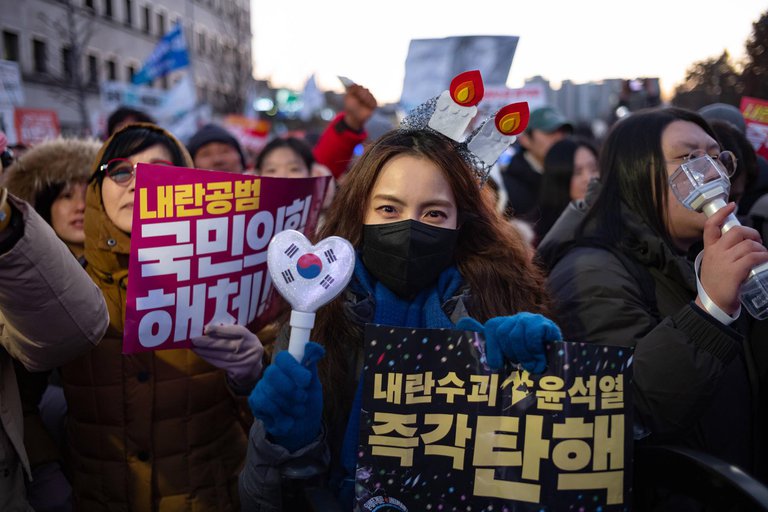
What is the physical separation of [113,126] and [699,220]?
4300 millimetres

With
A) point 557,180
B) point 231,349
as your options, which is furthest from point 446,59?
point 231,349

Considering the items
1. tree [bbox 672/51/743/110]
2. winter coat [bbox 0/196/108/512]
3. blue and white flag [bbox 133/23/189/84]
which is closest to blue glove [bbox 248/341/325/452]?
winter coat [bbox 0/196/108/512]

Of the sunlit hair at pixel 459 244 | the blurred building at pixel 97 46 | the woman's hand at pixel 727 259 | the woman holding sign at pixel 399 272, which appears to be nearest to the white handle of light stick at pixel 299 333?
the woman holding sign at pixel 399 272

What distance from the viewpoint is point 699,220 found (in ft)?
7.41

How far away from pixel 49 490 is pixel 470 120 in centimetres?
196

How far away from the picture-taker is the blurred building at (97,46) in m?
26.1

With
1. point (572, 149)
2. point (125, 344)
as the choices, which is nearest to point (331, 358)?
point (125, 344)

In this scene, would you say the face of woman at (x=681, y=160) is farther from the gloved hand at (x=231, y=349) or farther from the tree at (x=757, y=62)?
the tree at (x=757, y=62)

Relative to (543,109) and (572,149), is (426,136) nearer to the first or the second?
(572,149)

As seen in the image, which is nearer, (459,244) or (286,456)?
(286,456)

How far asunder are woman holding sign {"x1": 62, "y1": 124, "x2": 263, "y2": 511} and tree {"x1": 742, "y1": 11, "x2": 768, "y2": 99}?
3.38 m

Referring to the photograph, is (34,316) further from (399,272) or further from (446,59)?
(446,59)

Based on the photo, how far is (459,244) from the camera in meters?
2.25

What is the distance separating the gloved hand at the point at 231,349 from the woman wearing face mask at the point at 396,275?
0.89 feet
